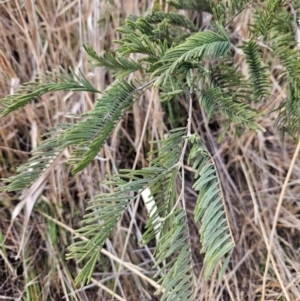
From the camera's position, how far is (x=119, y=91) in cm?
70

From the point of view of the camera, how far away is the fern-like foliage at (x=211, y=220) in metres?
0.62

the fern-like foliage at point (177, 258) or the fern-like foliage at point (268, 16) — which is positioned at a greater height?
the fern-like foliage at point (268, 16)

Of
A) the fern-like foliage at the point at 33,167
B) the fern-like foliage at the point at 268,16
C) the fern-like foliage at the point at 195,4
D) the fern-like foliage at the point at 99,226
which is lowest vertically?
the fern-like foliage at the point at 99,226

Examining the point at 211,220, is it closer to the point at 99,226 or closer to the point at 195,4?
the point at 99,226

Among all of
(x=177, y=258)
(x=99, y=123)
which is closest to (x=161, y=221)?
(x=177, y=258)

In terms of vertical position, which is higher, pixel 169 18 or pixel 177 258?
pixel 169 18

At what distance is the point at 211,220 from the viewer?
25.5 inches

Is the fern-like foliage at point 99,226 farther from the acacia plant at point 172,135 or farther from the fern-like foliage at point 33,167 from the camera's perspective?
the fern-like foliage at point 33,167

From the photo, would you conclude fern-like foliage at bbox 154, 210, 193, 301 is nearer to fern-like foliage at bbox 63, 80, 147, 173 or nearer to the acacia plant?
the acacia plant

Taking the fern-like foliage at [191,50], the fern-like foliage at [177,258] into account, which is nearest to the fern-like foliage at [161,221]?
the fern-like foliage at [177,258]

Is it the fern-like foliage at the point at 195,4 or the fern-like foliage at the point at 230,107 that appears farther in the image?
the fern-like foliage at the point at 195,4

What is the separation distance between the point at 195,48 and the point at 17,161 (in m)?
0.71

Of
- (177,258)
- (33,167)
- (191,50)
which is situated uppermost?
(191,50)

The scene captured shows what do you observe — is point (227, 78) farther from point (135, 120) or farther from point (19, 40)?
point (19, 40)
